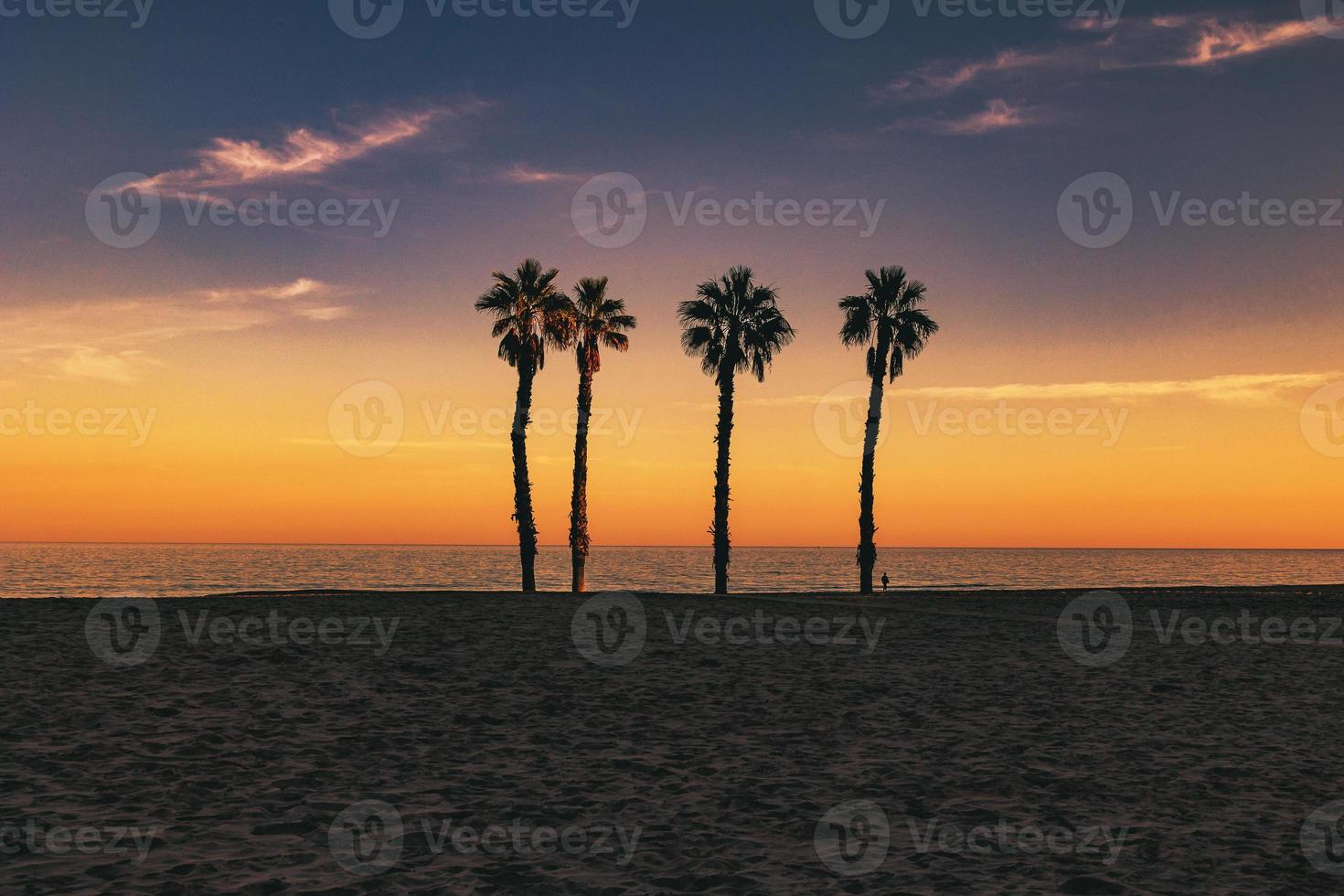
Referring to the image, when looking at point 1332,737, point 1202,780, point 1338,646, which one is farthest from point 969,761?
point 1338,646

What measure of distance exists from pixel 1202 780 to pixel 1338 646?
15000 mm

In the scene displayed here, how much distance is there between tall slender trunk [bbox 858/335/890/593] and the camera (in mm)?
42969

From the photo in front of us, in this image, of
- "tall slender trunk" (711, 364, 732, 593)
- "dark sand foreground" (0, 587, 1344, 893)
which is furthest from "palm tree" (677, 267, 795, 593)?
"dark sand foreground" (0, 587, 1344, 893)

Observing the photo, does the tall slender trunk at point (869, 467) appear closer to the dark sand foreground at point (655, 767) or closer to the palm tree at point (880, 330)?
the palm tree at point (880, 330)

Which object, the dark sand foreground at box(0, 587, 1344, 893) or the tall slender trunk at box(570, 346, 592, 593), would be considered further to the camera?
the tall slender trunk at box(570, 346, 592, 593)

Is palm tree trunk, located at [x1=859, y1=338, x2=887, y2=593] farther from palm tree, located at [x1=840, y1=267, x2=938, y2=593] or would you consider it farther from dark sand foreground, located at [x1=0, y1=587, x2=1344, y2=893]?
dark sand foreground, located at [x1=0, y1=587, x2=1344, y2=893]

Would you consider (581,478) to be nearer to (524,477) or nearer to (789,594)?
(524,477)

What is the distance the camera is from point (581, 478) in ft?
137

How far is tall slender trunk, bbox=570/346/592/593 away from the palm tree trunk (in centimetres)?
1267

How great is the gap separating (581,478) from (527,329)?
7.08 metres

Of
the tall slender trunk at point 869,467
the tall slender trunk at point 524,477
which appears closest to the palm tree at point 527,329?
the tall slender trunk at point 524,477

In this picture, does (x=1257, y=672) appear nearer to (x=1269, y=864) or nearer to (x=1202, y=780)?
(x=1202, y=780)

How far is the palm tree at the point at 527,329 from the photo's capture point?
135ft

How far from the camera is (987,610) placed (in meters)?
29.8
